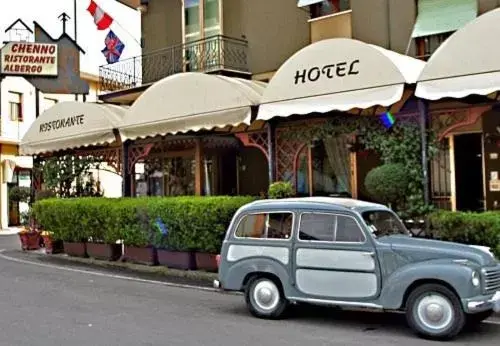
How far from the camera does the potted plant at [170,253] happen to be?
1391 cm

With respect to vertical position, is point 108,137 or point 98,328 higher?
point 108,137

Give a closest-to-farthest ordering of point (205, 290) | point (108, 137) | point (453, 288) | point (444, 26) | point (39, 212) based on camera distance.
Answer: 1. point (453, 288)
2. point (205, 290)
3. point (444, 26)
4. point (108, 137)
5. point (39, 212)

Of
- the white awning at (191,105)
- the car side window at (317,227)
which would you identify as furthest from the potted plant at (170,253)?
the car side window at (317,227)

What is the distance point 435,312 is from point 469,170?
23.3 ft

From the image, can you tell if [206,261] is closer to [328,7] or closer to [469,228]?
[469,228]

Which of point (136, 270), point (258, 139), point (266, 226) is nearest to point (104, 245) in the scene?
point (136, 270)

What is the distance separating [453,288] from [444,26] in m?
8.02

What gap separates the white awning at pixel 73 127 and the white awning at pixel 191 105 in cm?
129

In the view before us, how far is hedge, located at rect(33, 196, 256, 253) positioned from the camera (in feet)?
43.4

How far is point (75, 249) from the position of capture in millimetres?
17312

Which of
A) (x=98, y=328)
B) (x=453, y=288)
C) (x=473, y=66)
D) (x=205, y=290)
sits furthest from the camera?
(x=205, y=290)

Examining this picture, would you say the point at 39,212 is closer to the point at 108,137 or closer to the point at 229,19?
the point at 108,137

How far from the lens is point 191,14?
778 inches

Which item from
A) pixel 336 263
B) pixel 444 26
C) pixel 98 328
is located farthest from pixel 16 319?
pixel 444 26
